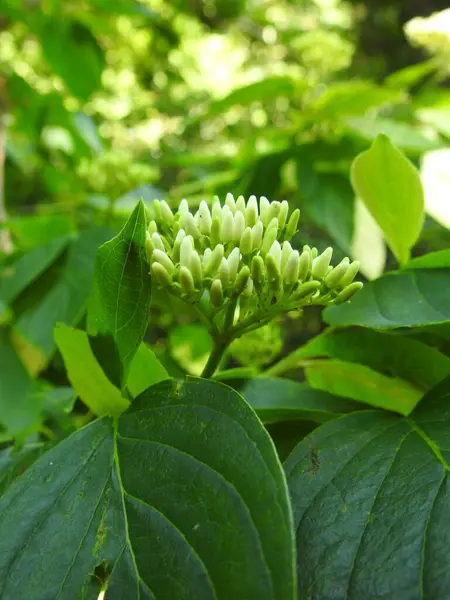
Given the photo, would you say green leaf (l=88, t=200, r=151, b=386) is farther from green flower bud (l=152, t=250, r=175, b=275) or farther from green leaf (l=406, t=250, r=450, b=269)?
green leaf (l=406, t=250, r=450, b=269)

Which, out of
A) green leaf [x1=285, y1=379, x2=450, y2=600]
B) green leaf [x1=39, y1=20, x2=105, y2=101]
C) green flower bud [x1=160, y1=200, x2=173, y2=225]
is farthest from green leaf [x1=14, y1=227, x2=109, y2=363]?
green leaf [x1=39, y1=20, x2=105, y2=101]

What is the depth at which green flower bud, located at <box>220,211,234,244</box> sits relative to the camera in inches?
13.8

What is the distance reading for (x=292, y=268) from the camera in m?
0.34

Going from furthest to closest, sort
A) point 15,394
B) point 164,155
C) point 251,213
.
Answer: point 164,155
point 15,394
point 251,213

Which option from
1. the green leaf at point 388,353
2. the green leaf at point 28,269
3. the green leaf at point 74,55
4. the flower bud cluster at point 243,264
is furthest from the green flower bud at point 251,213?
the green leaf at point 74,55

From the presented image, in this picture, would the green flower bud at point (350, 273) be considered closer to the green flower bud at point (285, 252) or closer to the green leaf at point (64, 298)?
the green flower bud at point (285, 252)

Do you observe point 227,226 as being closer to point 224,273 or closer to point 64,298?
point 224,273

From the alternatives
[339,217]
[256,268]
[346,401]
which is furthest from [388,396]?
[339,217]

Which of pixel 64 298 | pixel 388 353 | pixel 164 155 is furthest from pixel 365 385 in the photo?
pixel 164 155

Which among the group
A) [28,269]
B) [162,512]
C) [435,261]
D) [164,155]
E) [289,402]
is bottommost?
[162,512]

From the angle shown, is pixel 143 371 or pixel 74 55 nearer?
pixel 143 371

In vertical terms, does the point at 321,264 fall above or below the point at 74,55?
below

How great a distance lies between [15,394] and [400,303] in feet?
1.54

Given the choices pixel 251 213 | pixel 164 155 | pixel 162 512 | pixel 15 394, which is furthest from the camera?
pixel 164 155
